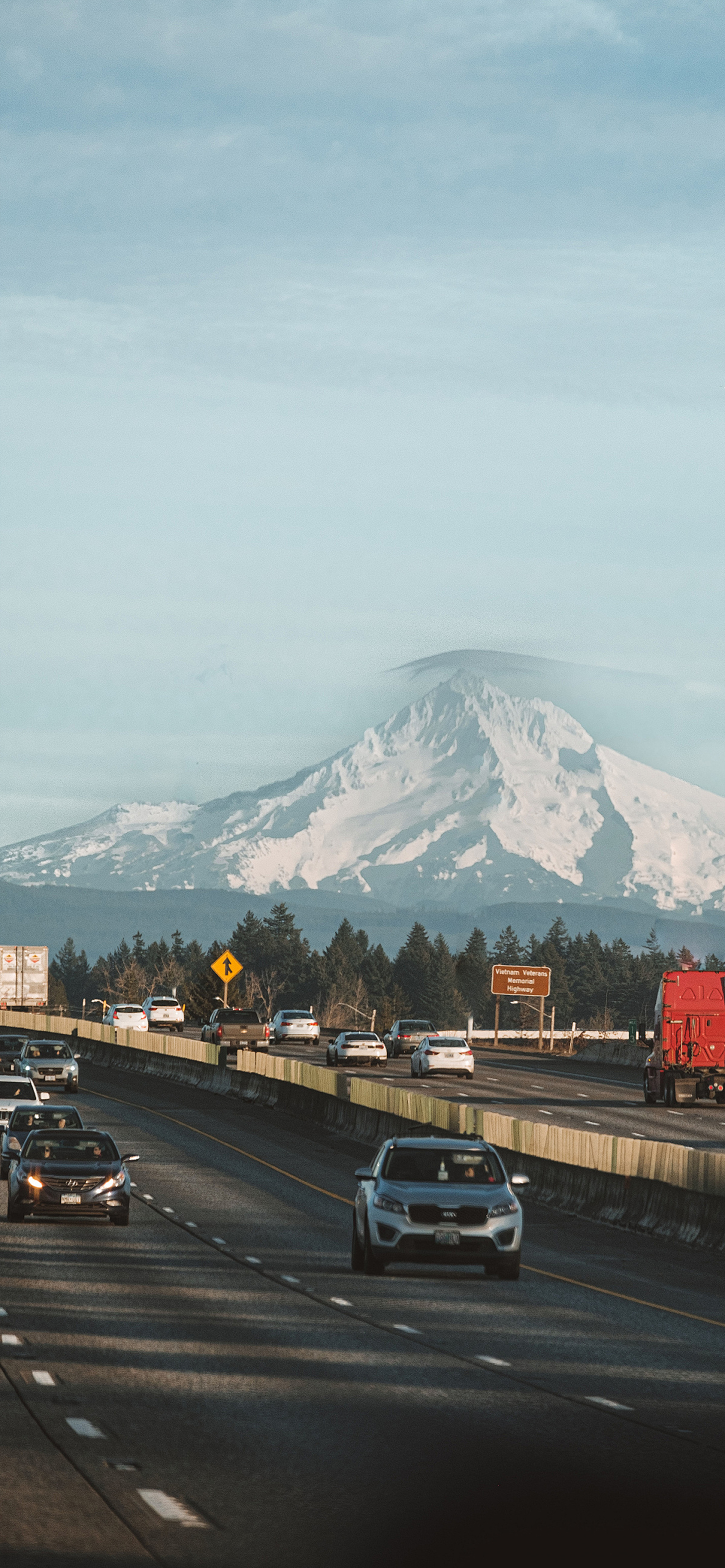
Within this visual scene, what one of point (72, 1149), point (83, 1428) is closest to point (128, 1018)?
point (72, 1149)

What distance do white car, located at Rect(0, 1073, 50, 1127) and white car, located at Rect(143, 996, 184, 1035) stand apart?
5167 cm

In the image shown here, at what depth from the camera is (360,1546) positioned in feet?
32.9

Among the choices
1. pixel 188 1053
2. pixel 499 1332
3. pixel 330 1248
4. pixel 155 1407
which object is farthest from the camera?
pixel 188 1053

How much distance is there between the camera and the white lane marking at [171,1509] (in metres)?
10.5

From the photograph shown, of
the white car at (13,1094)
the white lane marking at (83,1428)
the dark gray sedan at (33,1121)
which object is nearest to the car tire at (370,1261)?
the dark gray sedan at (33,1121)

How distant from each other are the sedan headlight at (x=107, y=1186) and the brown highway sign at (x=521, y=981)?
6839 cm

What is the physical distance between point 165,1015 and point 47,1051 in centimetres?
3251

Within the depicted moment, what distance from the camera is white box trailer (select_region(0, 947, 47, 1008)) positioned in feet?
319

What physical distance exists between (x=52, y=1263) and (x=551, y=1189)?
12.5 m

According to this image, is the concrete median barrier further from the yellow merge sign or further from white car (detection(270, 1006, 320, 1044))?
white car (detection(270, 1006, 320, 1044))

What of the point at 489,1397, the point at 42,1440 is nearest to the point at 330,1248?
the point at 489,1397

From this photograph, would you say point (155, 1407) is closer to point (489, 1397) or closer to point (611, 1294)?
point (489, 1397)

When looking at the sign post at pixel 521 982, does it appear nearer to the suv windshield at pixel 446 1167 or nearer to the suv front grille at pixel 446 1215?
the suv windshield at pixel 446 1167

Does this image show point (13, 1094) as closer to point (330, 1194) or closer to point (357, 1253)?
point (330, 1194)
